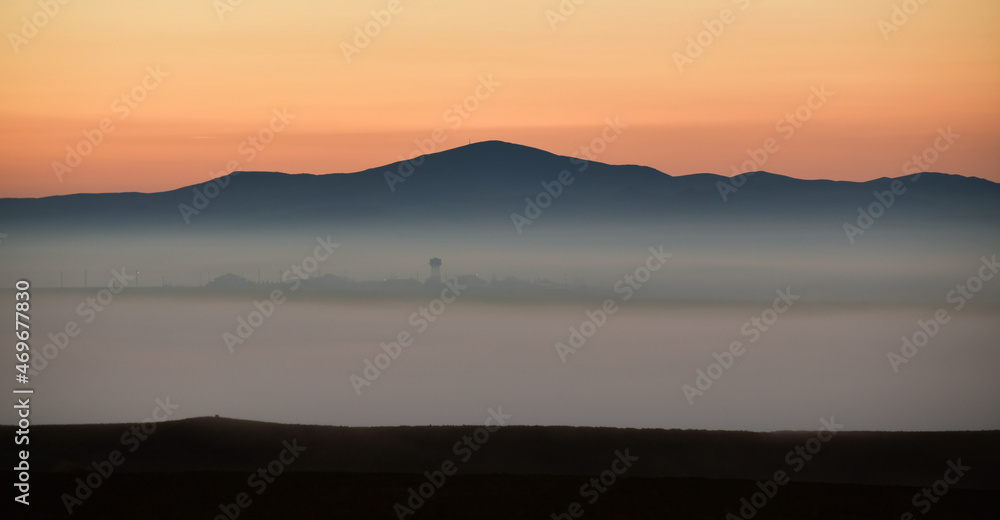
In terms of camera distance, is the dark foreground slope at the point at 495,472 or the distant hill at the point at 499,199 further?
the distant hill at the point at 499,199

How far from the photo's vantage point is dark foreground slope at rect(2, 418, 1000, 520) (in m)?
10.9

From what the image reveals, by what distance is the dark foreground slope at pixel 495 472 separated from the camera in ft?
35.7

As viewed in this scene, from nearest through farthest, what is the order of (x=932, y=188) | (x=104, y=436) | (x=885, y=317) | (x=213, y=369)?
(x=104, y=436) → (x=213, y=369) → (x=885, y=317) → (x=932, y=188)

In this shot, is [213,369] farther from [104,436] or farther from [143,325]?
[143,325]

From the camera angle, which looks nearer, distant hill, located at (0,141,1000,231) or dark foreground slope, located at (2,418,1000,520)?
dark foreground slope, located at (2,418,1000,520)

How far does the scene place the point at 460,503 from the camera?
1103cm

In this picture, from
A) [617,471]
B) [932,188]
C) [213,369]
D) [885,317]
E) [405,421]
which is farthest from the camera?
[932,188]

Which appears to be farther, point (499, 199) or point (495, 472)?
point (499, 199)

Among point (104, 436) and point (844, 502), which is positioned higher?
point (104, 436)

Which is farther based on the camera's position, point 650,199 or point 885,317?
point 650,199

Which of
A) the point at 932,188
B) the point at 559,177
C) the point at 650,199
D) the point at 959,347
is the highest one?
the point at 559,177

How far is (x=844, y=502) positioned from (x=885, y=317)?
9279 cm

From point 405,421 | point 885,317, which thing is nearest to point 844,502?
point 405,421

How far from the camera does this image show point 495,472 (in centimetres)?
1409
